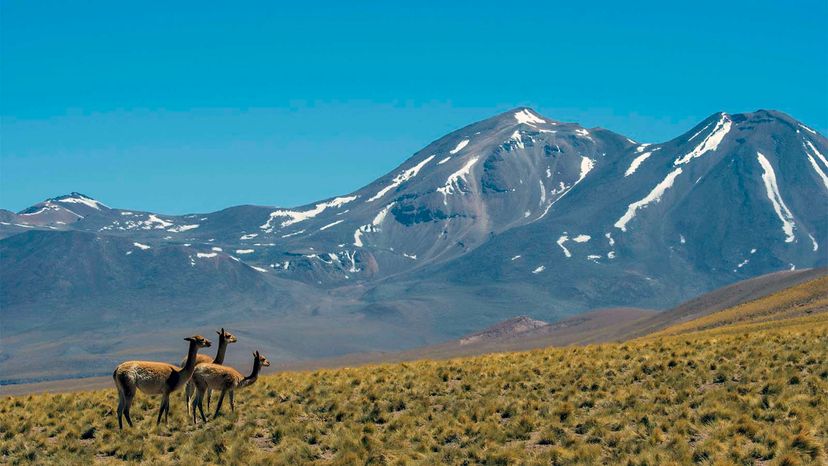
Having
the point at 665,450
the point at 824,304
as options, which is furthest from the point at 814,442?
the point at 824,304

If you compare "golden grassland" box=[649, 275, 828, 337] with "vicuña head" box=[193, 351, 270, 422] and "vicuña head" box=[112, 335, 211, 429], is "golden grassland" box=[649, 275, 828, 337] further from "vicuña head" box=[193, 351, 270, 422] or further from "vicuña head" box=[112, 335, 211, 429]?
"vicuña head" box=[112, 335, 211, 429]

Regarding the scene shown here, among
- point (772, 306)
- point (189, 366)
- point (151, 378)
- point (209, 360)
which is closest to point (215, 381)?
point (189, 366)

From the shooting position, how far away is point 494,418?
95.1 ft

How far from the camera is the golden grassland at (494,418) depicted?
25875 mm

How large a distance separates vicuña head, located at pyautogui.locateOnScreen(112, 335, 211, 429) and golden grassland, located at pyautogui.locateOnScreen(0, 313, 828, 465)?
88 centimetres

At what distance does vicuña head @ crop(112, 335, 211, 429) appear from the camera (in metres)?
28.2

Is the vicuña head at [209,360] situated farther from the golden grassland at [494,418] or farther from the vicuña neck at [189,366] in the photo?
the golden grassland at [494,418]

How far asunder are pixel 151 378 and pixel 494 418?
30.5ft

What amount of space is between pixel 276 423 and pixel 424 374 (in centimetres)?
705

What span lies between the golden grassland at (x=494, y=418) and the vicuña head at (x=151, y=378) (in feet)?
2.87

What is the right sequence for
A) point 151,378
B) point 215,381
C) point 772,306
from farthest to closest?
1. point 772,306
2. point 215,381
3. point 151,378

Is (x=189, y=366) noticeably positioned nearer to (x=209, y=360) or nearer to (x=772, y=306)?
(x=209, y=360)

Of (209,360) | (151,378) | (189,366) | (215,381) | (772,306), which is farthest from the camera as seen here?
(772,306)

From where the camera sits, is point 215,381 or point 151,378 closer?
point 151,378
